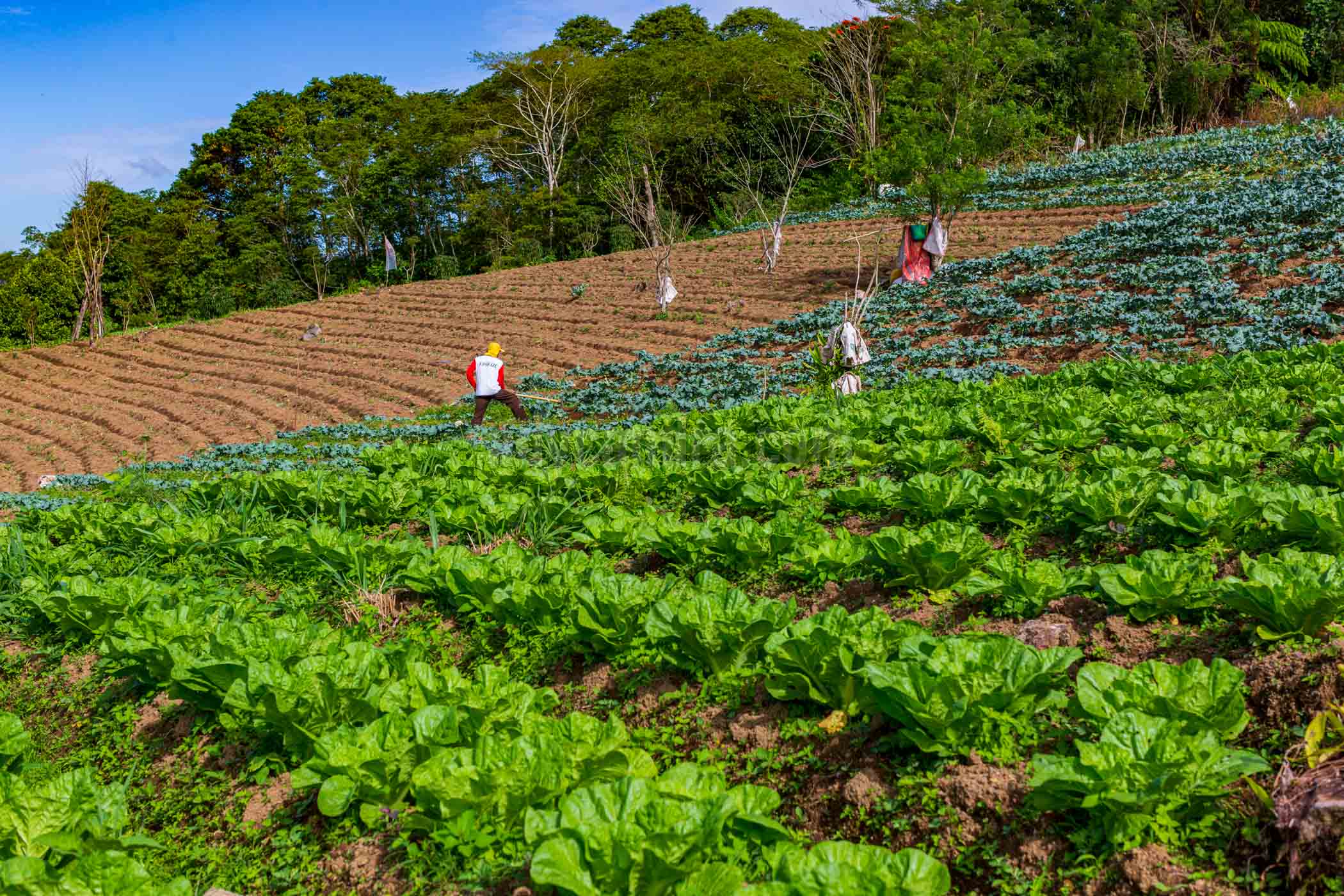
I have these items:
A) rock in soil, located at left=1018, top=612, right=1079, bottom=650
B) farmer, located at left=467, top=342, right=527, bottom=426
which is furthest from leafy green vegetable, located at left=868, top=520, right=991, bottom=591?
farmer, located at left=467, top=342, right=527, bottom=426

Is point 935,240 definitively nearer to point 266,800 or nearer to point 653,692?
point 653,692

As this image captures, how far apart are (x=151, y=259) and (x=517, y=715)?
1792 inches

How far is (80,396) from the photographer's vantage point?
20.4 metres

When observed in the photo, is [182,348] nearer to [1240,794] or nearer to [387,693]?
[387,693]

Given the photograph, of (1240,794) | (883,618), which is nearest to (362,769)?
(883,618)

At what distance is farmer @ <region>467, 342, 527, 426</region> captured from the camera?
12.7m

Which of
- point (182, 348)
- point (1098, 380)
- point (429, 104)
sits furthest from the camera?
point (429, 104)

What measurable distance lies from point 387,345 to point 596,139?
21467 mm

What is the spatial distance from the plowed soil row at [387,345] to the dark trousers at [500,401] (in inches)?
129

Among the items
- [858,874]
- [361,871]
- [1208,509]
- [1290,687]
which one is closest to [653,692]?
[361,871]

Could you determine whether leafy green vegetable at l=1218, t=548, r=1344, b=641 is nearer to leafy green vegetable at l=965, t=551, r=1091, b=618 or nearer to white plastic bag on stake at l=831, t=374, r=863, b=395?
leafy green vegetable at l=965, t=551, r=1091, b=618

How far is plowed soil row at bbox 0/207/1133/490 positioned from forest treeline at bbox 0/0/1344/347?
289cm

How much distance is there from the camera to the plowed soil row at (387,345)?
1614 cm

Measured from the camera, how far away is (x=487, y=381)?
41.8ft
